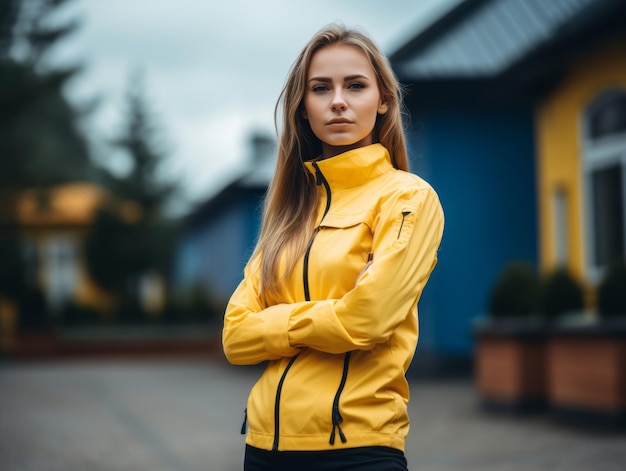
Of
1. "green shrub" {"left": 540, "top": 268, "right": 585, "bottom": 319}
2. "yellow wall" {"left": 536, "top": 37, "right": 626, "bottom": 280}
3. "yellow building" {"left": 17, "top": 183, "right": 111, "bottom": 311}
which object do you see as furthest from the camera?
"yellow building" {"left": 17, "top": 183, "right": 111, "bottom": 311}

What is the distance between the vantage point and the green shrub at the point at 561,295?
9.99m

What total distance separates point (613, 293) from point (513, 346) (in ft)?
6.09

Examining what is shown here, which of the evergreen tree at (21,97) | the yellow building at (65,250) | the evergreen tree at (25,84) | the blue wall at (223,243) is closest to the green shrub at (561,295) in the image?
the blue wall at (223,243)

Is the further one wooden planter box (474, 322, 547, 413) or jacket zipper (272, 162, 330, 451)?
wooden planter box (474, 322, 547, 413)

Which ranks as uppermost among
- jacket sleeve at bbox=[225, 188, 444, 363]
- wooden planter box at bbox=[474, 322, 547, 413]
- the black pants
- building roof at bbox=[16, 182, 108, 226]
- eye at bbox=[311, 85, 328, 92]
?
building roof at bbox=[16, 182, 108, 226]

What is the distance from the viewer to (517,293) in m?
10.8

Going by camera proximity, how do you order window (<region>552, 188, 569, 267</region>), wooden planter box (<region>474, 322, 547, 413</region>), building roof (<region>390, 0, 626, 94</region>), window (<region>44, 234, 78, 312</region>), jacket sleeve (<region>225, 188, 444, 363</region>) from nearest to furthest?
1. jacket sleeve (<region>225, 188, 444, 363</region>)
2. wooden planter box (<region>474, 322, 547, 413</region>)
3. window (<region>552, 188, 569, 267</region>)
4. building roof (<region>390, 0, 626, 94</region>)
5. window (<region>44, 234, 78, 312</region>)

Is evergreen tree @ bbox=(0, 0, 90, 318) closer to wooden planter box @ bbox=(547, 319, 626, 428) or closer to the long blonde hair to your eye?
wooden planter box @ bbox=(547, 319, 626, 428)

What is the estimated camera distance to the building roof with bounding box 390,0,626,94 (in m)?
16.2

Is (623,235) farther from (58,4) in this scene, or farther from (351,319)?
(58,4)

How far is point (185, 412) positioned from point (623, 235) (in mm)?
6296

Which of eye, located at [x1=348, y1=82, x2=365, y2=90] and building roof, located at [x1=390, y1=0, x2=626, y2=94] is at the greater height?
building roof, located at [x1=390, y1=0, x2=626, y2=94]

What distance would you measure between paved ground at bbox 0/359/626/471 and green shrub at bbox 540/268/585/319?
1240 mm

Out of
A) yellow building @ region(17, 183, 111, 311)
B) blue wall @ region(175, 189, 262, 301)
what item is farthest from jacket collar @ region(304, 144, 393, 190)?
yellow building @ region(17, 183, 111, 311)
